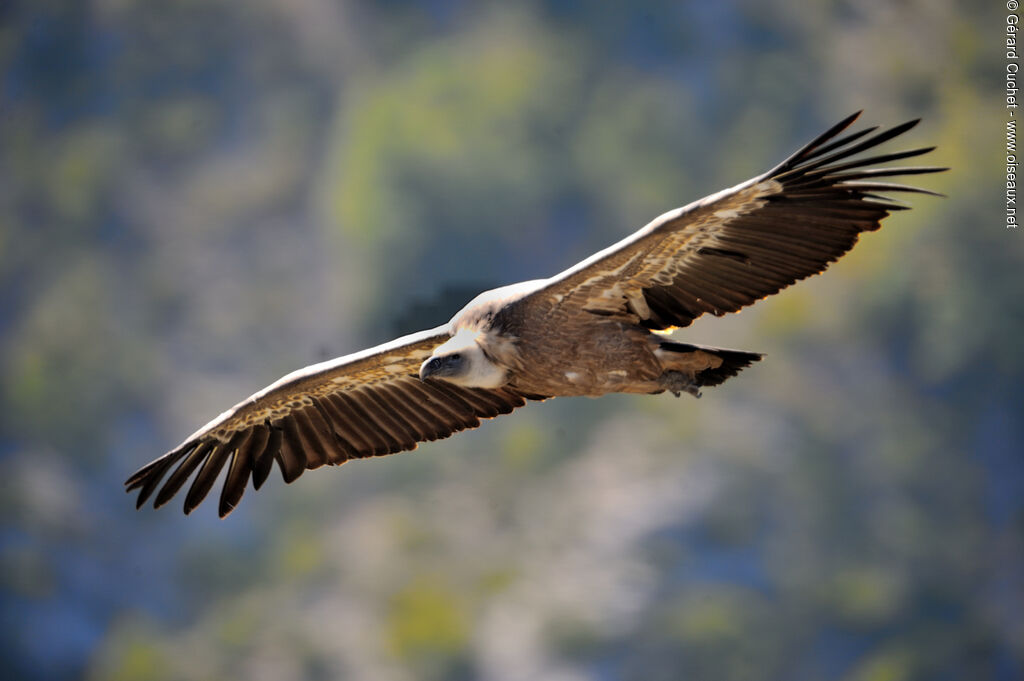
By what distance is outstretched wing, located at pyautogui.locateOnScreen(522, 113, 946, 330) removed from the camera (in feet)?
16.8

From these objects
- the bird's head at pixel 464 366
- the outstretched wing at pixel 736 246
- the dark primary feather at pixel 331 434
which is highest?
the outstretched wing at pixel 736 246

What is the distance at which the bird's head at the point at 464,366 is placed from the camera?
18.9 ft

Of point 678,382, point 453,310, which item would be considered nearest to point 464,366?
point 678,382

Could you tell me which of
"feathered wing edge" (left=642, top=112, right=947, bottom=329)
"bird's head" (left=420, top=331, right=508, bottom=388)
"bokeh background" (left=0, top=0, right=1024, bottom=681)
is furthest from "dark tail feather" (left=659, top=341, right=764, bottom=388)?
"bokeh background" (left=0, top=0, right=1024, bottom=681)

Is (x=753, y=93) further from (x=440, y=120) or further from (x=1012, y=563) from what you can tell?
(x=1012, y=563)

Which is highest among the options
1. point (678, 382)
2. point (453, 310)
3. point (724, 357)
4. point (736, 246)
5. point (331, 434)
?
point (453, 310)

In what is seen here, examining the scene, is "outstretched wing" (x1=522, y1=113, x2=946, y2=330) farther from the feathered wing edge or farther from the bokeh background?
the bokeh background

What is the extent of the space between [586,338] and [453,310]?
18.8 ft

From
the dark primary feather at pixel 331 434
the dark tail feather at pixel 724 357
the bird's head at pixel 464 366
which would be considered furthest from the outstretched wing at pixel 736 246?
the dark primary feather at pixel 331 434

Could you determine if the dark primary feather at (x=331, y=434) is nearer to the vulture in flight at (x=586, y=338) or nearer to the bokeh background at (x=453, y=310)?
the vulture in flight at (x=586, y=338)

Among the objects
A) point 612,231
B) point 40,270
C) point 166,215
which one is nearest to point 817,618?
point 612,231

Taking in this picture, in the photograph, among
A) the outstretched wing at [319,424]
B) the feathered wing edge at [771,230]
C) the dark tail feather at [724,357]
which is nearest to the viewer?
the feathered wing edge at [771,230]

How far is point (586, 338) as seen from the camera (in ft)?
18.8

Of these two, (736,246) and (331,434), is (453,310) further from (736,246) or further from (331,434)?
(736,246)
